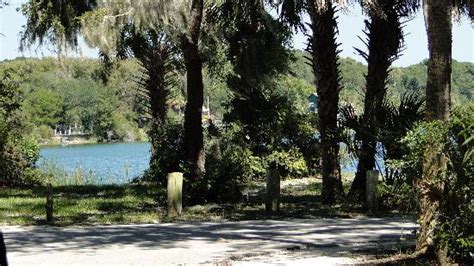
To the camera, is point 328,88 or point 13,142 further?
point 13,142

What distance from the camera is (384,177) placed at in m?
12.2

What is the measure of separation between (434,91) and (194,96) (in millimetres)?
8082

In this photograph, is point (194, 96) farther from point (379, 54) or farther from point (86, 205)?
point (379, 54)

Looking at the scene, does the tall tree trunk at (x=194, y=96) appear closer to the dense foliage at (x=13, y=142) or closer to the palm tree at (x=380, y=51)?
the palm tree at (x=380, y=51)

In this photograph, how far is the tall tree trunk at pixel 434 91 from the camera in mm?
6430

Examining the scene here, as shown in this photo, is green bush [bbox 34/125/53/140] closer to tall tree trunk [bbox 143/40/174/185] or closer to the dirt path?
tall tree trunk [bbox 143/40/174/185]

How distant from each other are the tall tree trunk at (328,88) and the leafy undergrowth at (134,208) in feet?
2.03

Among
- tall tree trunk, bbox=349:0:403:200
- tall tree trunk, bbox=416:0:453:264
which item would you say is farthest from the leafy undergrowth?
tall tree trunk, bbox=416:0:453:264

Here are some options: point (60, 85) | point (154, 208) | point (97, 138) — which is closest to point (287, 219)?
point (154, 208)

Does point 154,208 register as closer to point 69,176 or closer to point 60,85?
point 69,176

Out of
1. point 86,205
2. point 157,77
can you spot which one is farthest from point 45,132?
point 86,205

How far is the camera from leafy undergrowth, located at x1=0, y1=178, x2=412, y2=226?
39.3 feet

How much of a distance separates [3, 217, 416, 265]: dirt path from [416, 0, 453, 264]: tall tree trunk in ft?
3.56

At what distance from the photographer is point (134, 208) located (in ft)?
45.5
